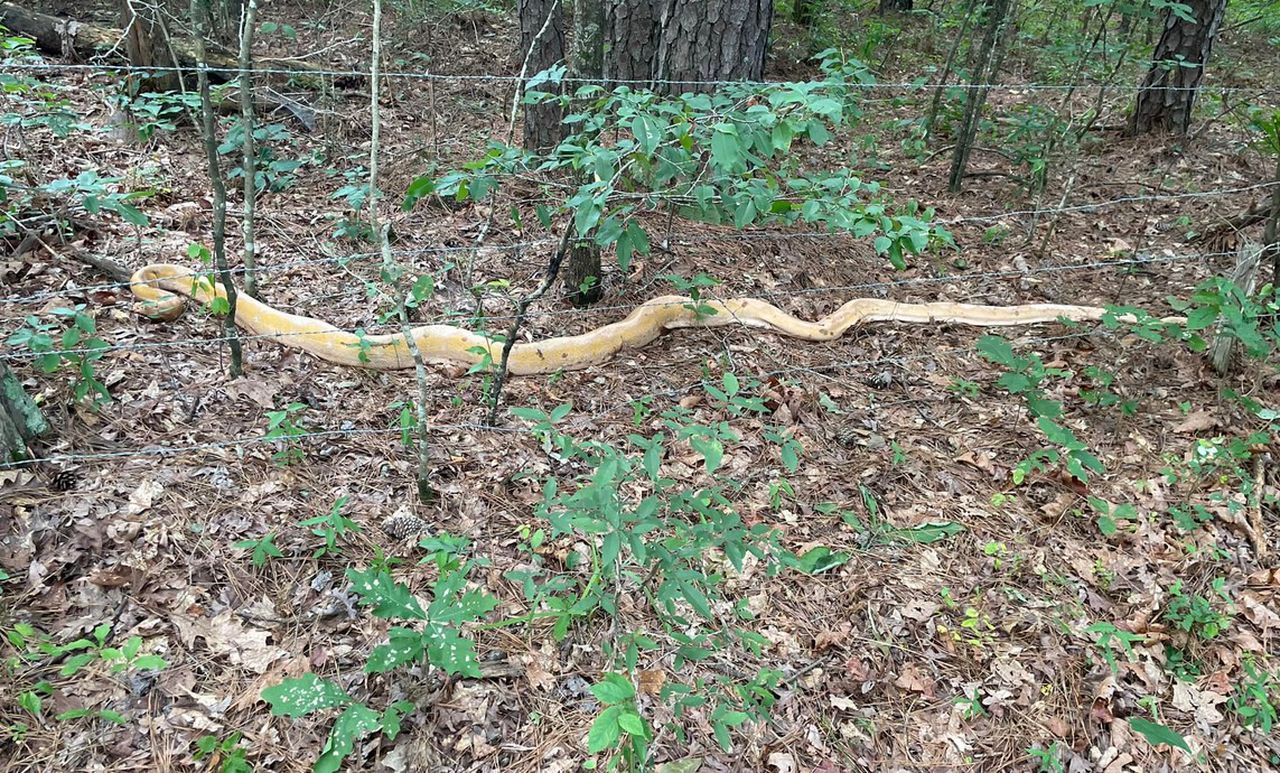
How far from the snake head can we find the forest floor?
0.07 m

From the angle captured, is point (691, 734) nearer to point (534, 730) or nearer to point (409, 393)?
point (534, 730)

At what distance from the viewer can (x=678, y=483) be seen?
316 cm

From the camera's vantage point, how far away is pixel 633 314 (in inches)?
157

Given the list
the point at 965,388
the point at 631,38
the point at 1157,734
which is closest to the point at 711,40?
the point at 631,38

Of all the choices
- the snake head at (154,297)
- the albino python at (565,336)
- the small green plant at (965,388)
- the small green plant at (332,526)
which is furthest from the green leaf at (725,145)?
the snake head at (154,297)

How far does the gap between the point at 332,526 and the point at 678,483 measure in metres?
1.39

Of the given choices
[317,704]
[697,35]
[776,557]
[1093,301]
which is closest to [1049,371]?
[1093,301]

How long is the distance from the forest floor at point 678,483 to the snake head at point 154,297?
2.6 inches

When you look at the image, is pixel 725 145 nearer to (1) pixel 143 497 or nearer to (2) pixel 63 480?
(1) pixel 143 497

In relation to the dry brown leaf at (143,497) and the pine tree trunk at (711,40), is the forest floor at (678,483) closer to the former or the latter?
the dry brown leaf at (143,497)

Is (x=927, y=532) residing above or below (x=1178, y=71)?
below

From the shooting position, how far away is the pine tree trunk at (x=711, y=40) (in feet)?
15.7

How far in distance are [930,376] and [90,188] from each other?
3822 mm

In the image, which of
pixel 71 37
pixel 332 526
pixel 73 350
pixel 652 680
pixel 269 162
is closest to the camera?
pixel 652 680
